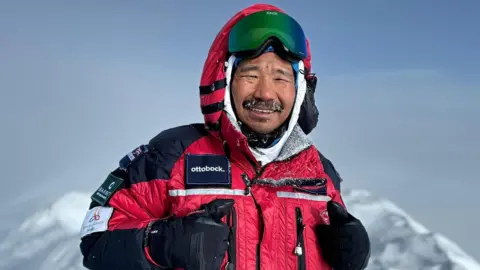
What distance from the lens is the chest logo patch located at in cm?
226

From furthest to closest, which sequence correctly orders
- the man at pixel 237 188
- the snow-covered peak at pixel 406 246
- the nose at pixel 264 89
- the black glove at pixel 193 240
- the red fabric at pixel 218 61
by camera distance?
the snow-covered peak at pixel 406 246, the red fabric at pixel 218 61, the nose at pixel 264 89, the man at pixel 237 188, the black glove at pixel 193 240

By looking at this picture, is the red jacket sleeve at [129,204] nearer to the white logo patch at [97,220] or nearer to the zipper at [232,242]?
the white logo patch at [97,220]

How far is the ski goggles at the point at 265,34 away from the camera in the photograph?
2420 mm

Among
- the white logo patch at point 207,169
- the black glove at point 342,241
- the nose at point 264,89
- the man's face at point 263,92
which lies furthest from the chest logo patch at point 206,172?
the black glove at point 342,241

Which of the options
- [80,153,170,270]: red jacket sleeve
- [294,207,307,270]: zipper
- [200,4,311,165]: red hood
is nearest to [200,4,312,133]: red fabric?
[200,4,311,165]: red hood

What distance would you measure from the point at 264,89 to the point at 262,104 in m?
0.08

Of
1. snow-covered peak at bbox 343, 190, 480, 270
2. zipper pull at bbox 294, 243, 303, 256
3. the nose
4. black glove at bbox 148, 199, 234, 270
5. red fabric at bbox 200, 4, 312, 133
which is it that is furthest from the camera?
snow-covered peak at bbox 343, 190, 480, 270

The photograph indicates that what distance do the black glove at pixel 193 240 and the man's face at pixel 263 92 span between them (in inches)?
20.5

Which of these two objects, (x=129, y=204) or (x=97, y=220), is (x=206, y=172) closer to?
(x=129, y=204)

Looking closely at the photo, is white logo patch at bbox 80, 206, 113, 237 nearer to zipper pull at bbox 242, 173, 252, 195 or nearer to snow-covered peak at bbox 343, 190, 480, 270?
zipper pull at bbox 242, 173, 252, 195

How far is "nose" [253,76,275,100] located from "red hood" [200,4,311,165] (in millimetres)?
193

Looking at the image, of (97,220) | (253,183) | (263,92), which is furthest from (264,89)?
(97,220)

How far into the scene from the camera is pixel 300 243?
2.27m

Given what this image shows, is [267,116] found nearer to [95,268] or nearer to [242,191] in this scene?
[242,191]
